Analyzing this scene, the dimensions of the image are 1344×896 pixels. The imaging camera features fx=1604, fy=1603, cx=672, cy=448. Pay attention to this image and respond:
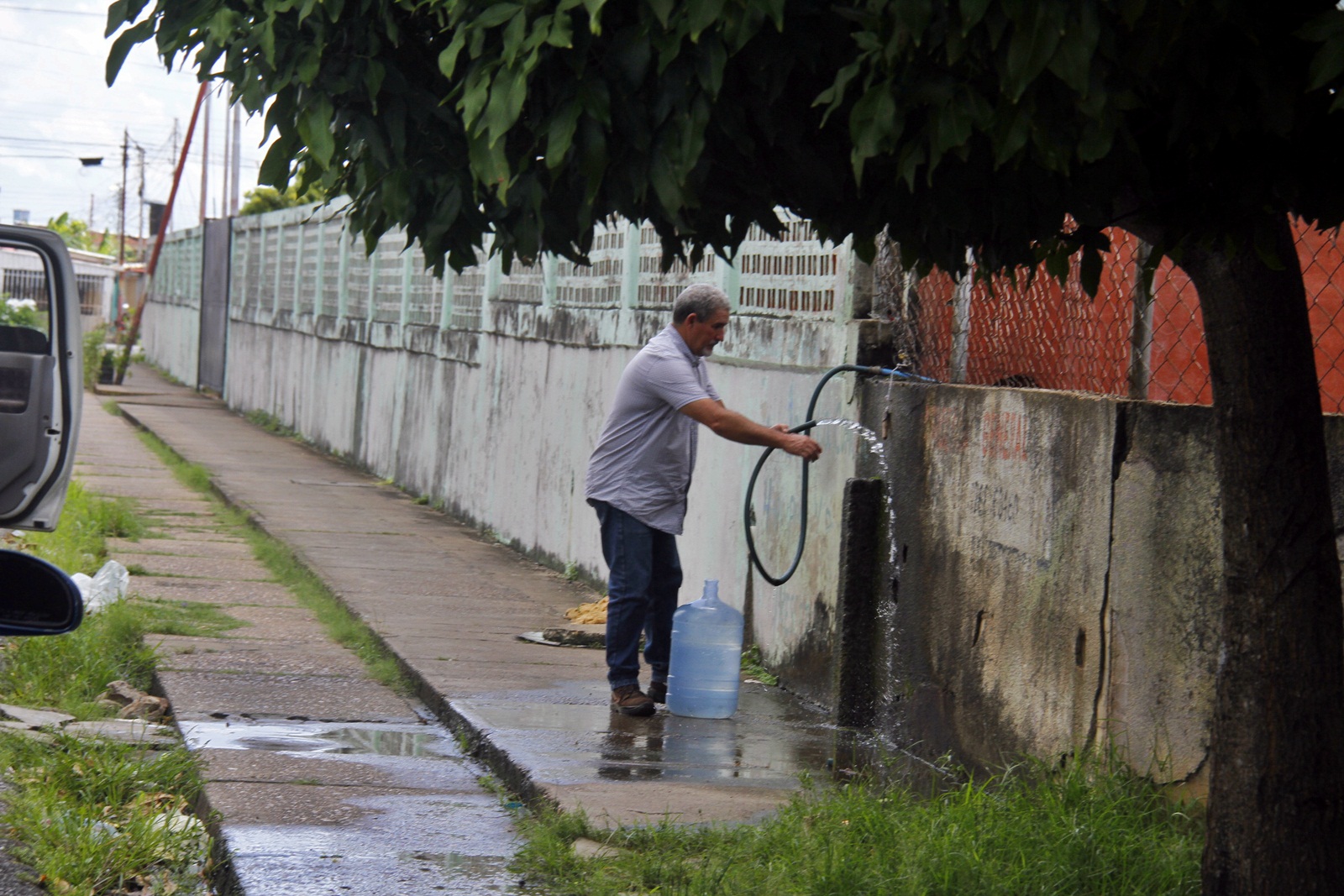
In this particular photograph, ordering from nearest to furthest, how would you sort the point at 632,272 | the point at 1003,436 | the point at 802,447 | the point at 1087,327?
1. the point at 1087,327
2. the point at 1003,436
3. the point at 802,447
4. the point at 632,272

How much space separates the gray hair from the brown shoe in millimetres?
1555

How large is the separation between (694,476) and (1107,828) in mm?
4641

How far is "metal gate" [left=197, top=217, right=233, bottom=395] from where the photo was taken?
3045cm

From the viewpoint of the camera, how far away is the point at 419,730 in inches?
261

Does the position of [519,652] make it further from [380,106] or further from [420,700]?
[380,106]

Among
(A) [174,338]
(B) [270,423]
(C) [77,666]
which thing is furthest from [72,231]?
(C) [77,666]

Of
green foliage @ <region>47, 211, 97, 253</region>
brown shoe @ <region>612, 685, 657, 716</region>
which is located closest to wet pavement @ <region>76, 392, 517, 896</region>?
brown shoe @ <region>612, 685, 657, 716</region>

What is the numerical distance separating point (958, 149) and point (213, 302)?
1214 inches

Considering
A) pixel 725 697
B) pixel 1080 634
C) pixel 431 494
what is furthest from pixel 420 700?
pixel 431 494

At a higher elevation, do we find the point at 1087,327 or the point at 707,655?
the point at 1087,327

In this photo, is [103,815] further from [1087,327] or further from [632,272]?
[632,272]

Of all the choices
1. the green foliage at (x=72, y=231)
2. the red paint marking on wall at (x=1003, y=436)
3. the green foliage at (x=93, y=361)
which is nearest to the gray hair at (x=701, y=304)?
the red paint marking on wall at (x=1003, y=436)

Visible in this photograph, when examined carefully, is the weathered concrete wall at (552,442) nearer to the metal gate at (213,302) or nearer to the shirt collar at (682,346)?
the shirt collar at (682,346)

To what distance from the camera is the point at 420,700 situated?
719 cm
